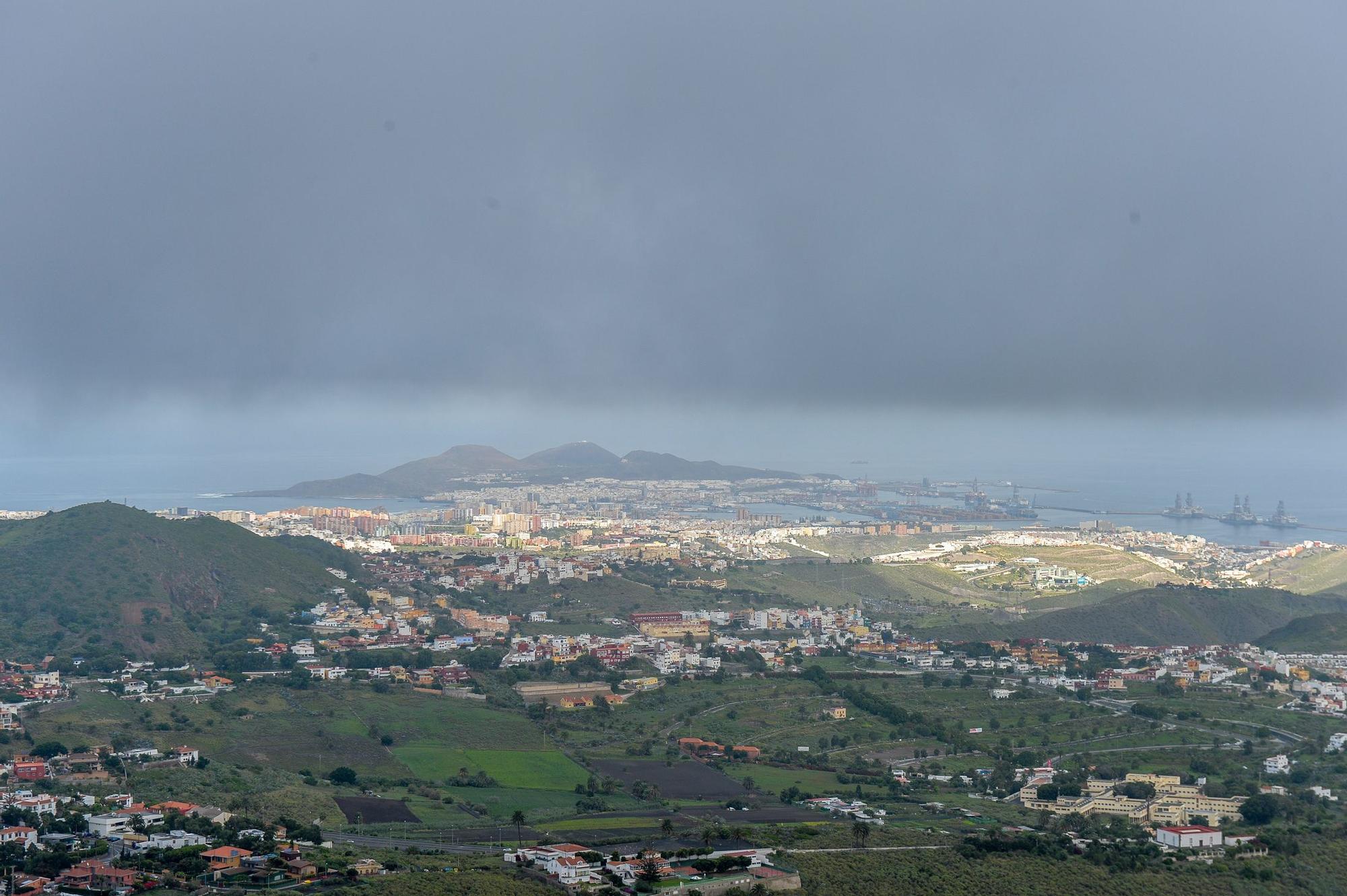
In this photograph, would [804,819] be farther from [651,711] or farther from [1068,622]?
[1068,622]

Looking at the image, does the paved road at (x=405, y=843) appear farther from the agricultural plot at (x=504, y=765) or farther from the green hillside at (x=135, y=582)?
the green hillside at (x=135, y=582)

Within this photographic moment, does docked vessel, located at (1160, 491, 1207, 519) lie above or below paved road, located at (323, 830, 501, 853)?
above

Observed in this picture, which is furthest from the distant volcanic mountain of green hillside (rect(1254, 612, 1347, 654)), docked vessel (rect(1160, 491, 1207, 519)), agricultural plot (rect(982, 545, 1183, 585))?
green hillside (rect(1254, 612, 1347, 654))

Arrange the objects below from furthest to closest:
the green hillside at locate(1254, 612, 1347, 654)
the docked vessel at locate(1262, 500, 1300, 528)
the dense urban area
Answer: the docked vessel at locate(1262, 500, 1300, 528) < the green hillside at locate(1254, 612, 1347, 654) < the dense urban area

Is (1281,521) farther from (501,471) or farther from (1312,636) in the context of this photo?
(501,471)

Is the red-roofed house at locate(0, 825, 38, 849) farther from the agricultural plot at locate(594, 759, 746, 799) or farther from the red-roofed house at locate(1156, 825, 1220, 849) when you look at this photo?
the red-roofed house at locate(1156, 825, 1220, 849)

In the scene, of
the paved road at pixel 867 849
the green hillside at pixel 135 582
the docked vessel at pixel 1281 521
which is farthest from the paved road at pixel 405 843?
the docked vessel at pixel 1281 521

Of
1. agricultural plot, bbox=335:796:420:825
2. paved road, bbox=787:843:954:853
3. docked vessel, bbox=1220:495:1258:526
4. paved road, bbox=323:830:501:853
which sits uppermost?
docked vessel, bbox=1220:495:1258:526
